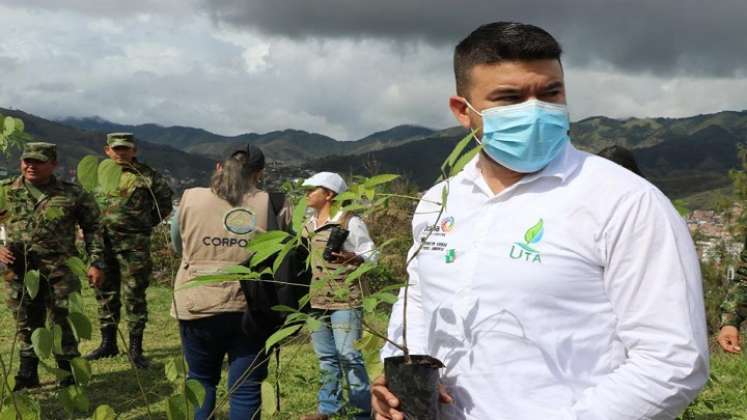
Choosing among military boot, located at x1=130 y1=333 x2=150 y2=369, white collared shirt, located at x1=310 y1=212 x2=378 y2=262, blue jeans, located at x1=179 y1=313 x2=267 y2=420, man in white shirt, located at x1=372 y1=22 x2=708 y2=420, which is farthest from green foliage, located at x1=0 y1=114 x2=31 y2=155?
military boot, located at x1=130 y1=333 x2=150 y2=369

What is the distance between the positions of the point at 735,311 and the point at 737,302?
56 millimetres

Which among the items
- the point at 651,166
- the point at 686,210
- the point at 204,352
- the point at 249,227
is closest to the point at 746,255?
the point at 686,210

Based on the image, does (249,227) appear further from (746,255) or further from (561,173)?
(746,255)

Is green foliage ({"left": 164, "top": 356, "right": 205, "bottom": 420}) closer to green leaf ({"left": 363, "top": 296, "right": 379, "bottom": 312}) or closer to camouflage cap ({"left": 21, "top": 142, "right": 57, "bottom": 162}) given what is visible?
green leaf ({"left": 363, "top": 296, "right": 379, "bottom": 312})

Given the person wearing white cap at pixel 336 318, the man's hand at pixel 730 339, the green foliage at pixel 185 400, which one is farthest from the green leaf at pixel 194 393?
the man's hand at pixel 730 339

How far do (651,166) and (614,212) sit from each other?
7488 inches

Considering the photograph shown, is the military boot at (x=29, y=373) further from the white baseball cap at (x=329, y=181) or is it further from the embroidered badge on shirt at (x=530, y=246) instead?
the embroidered badge on shirt at (x=530, y=246)

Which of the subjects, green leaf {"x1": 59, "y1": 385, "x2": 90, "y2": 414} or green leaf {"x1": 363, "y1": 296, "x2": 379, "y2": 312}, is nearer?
green leaf {"x1": 363, "y1": 296, "x2": 379, "y2": 312}

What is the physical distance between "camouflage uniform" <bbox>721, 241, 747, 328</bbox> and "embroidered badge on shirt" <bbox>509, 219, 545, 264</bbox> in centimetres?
280

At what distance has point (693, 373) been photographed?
1.20 m

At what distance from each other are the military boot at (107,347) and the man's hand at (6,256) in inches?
61.5

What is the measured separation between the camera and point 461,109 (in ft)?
5.48

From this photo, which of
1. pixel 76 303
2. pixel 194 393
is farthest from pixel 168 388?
pixel 194 393

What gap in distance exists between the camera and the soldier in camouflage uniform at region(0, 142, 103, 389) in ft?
16.0
